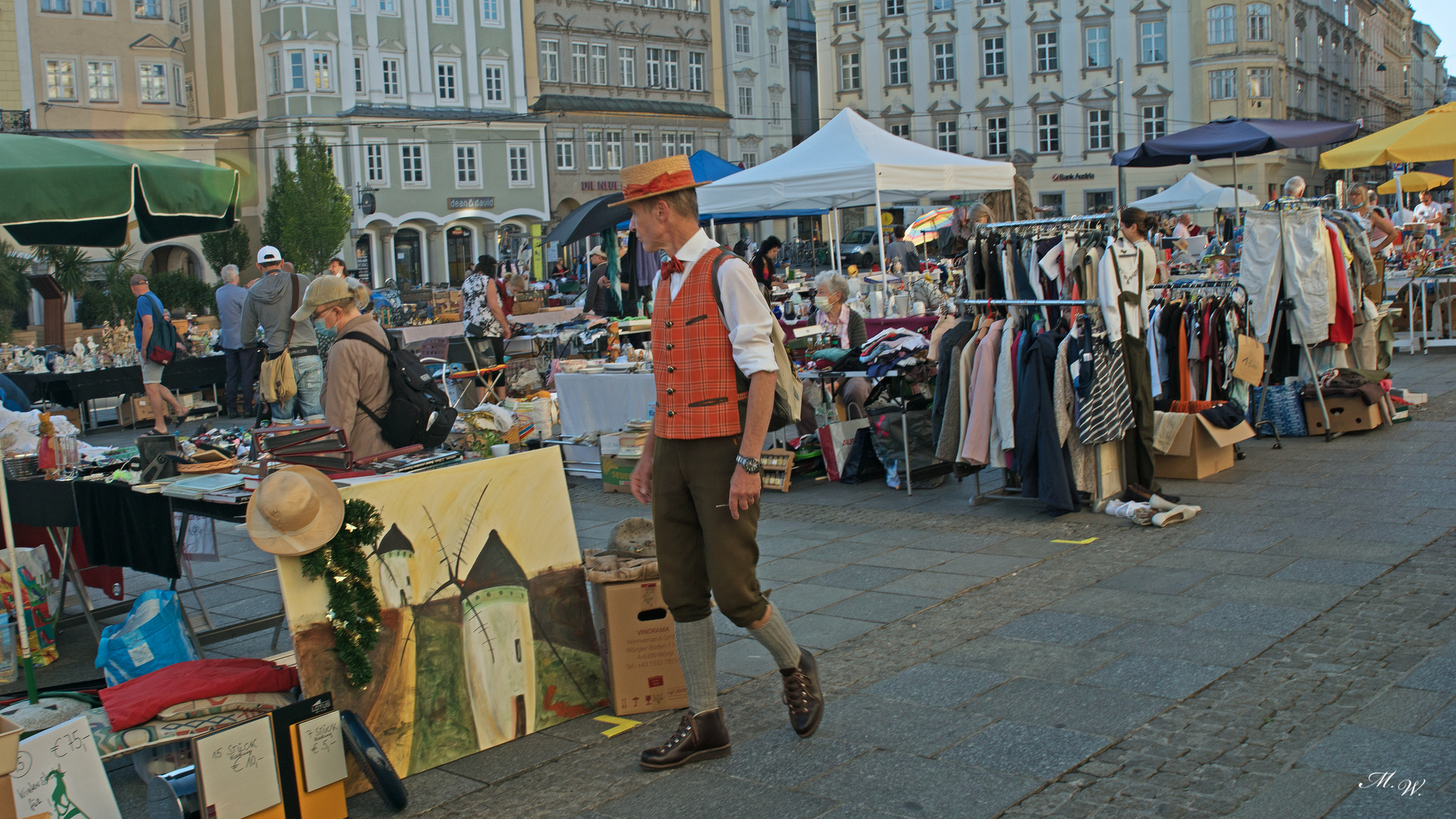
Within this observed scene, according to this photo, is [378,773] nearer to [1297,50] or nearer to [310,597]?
[310,597]

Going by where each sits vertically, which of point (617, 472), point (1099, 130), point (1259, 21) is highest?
point (1259, 21)

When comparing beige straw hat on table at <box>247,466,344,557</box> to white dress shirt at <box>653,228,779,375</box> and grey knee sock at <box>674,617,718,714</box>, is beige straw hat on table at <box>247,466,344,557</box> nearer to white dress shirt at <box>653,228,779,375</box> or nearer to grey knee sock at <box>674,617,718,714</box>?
grey knee sock at <box>674,617,718,714</box>

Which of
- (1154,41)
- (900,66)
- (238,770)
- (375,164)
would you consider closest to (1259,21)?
(1154,41)

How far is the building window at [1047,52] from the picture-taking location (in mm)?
52594

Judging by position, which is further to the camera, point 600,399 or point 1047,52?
point 1047,52

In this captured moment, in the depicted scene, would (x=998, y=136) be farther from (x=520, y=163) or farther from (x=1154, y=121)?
(x=520, y=163)

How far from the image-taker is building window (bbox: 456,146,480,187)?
4534 centimetres

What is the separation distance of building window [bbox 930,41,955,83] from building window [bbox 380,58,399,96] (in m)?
24.2

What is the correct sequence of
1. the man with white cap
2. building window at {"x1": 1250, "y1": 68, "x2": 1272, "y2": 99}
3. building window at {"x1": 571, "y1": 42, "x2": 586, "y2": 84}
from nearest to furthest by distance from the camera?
the man with white cap
building window at {"x1": 571, "y1": 42, "x2": 586, "y2": 84}
building window at {"x1": 1250, "y1": 68, "x2": 1272, "y2": 99}

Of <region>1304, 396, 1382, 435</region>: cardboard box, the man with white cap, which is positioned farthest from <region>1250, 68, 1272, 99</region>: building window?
the man with white cap

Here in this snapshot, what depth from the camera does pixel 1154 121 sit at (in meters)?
51.2

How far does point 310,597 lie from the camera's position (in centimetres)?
374

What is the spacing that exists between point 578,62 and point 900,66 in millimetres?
15571

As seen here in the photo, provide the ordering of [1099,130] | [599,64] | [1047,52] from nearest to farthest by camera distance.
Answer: [599,64]
[1099,130]
[1047,52]
